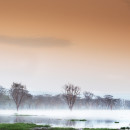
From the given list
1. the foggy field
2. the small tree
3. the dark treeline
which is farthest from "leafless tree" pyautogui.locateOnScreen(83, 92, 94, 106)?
the foggy field

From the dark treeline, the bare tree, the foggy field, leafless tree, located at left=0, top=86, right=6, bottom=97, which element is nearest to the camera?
the foggy field

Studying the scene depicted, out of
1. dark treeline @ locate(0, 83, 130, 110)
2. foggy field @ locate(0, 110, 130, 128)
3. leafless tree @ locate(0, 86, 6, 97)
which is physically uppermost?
leafless tree @ locate(0, 86, 6, 97)

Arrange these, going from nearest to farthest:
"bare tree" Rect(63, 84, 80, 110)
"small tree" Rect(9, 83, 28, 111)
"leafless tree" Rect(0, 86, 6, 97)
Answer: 1. "small tree" Rect(9, 83, 28, 111)
2. "bare tree" Rect(63, 84, 80, 110)
3. "leafless tree" Rect(0, 86, 6, 97)

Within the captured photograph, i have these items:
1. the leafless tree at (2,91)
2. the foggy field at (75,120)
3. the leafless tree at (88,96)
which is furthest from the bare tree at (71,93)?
the leafless tree at (88,96)

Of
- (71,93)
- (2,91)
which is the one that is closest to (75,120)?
(71,93)

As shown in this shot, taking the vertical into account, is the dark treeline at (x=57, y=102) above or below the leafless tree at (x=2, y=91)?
below

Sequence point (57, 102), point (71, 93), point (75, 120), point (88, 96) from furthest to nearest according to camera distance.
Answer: point (57, 102)
point (88, 96)
point (71, 93)
point (75, 120)

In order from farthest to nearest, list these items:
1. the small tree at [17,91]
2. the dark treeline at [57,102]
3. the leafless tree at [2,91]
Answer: the dark treeline at [57,102], the leafless tree at [2,91], the small tree at [17,91]

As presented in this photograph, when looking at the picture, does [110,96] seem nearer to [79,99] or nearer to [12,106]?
[79,99]

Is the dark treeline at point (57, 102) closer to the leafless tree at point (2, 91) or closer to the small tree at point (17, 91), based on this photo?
the leafless tree at point (2, 91)

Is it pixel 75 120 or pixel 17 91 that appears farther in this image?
pixel 17 91

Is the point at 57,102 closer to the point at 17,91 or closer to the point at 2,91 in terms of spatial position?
the point at 2,91

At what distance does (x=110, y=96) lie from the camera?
158 m

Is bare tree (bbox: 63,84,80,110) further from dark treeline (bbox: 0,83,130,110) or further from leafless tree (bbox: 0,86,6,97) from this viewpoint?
leafless tree (bbox: 0,86,6,97)
